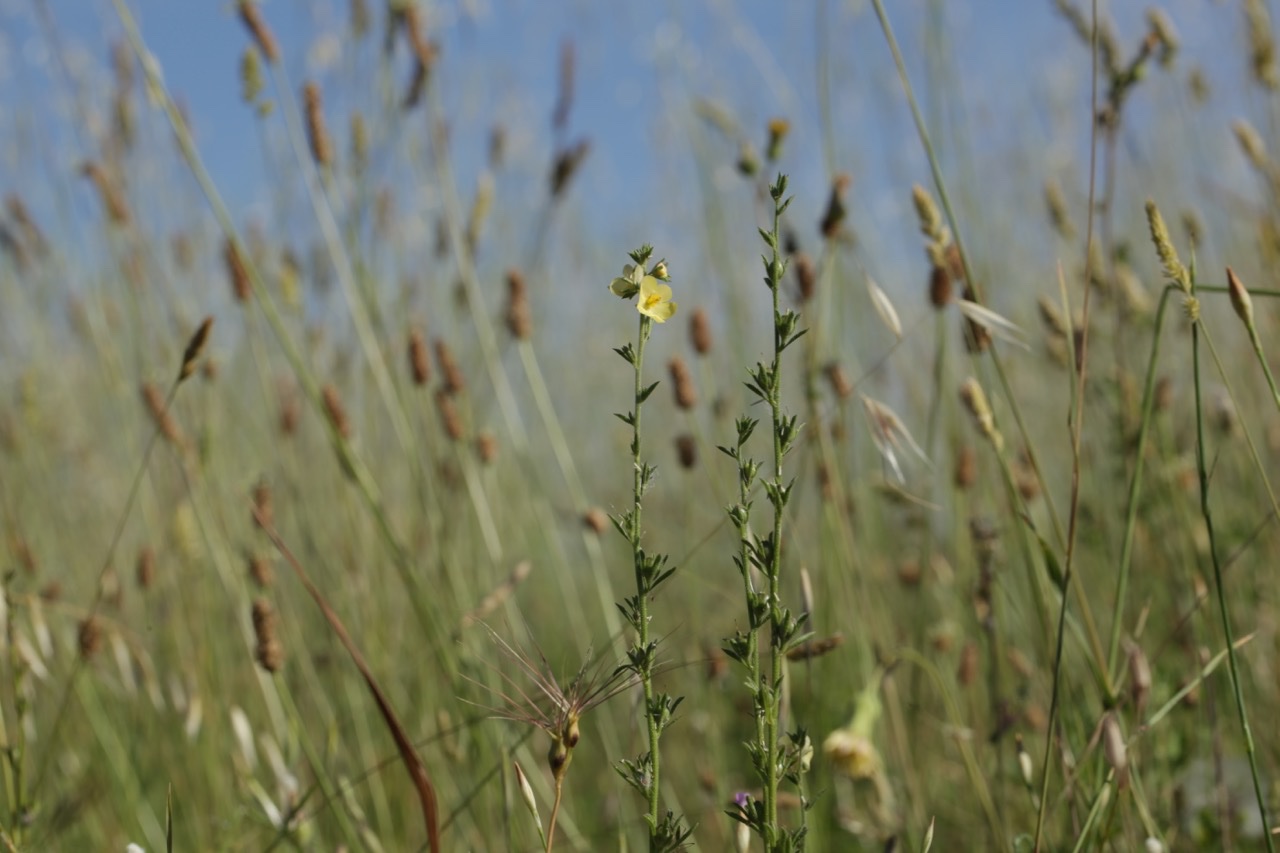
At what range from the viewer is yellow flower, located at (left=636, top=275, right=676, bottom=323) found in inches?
21.1

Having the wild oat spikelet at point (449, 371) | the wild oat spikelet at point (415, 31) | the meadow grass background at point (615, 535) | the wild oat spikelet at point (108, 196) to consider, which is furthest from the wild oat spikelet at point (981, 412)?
the wild oat spikelet at point (108, 196)

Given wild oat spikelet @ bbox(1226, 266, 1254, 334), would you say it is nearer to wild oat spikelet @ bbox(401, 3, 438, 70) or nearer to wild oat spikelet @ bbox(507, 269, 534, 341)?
wild oat spikelet @ bbox(507, 269, 534, 341)

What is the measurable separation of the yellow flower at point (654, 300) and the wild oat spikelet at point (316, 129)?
669mm

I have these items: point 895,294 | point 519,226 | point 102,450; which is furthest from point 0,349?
point 895,294

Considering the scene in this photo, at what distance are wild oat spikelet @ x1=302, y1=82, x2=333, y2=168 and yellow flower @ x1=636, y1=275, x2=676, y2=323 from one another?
2.19ft

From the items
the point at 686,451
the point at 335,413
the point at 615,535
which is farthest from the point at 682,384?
the point at 615,535

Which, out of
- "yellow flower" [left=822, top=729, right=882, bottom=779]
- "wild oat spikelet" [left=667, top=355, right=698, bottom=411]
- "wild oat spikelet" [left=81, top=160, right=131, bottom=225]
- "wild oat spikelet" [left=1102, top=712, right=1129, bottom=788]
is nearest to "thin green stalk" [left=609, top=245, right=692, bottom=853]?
"wild oat spikelet" [left=1102, top=712, right=1129, bottom=788]

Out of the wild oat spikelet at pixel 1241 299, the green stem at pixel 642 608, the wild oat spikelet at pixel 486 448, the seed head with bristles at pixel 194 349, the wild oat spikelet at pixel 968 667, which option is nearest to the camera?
the green stem at pixel 642 608

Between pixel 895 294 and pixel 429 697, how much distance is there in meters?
1.90

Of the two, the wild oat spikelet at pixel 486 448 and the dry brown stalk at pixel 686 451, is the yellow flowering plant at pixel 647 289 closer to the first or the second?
the dry brown stalk at pixel 686 451

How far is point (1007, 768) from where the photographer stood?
49.8 inches

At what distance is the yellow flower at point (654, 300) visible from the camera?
1.76ft

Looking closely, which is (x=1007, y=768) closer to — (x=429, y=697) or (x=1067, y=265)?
(x=429, y=697)

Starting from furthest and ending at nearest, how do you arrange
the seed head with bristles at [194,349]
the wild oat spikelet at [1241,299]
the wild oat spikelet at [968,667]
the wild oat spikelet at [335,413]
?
the wild oat spikelet at [968,667] → the wild oat spikelet at [335,413] → the seed head with bristles at [194,349] → the wild oat spikelet at [1241,299]
